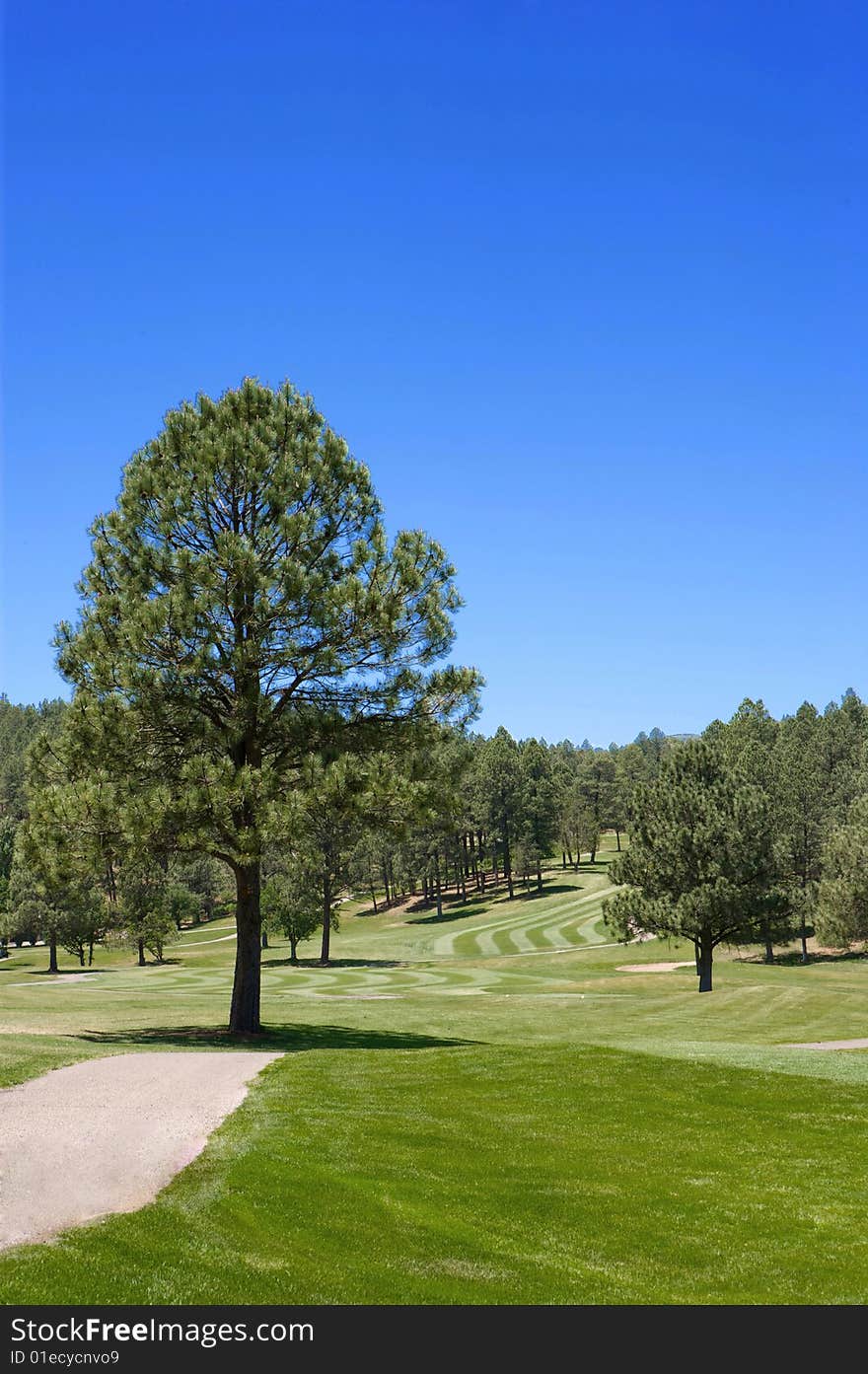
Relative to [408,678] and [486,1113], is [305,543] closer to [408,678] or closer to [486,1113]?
[408,678]

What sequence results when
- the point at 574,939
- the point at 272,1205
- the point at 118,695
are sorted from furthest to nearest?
the point at 574,939
the point at 118,695
the point at 272,1205

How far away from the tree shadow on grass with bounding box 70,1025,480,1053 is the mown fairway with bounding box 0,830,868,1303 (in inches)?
6.5

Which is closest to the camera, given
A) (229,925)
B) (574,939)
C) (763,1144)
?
(763,1144)

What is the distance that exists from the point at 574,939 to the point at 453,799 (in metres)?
56.7

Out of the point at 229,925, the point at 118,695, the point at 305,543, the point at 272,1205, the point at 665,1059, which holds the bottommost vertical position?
the point at 229,925

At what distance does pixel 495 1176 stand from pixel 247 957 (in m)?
13.7

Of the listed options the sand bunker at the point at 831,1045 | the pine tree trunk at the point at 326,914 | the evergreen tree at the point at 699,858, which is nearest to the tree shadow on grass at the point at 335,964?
the pine tree trunk at the point at 326,914

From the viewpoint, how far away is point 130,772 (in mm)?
22766

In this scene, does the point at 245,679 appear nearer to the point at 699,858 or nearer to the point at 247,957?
the point at 247,957

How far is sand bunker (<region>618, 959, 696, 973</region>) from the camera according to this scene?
193 feet

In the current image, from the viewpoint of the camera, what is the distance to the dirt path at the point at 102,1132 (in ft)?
31.3

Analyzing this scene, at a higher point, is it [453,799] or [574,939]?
[453,799]

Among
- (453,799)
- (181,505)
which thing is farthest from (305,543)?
(453,799)

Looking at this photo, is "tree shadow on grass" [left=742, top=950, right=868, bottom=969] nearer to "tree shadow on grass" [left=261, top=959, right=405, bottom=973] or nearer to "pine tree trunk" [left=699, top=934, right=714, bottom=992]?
"pine tree trunk" [left=699, top=934, right=714, bottom=992]
